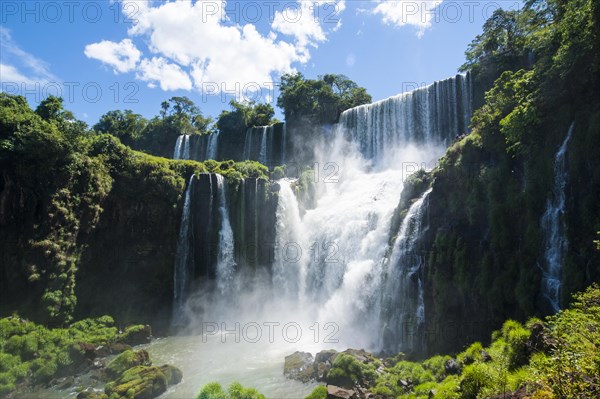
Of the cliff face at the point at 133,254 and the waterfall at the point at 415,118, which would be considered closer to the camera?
the cliff face at the point at 133,254

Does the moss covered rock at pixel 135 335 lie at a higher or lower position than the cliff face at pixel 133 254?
lower

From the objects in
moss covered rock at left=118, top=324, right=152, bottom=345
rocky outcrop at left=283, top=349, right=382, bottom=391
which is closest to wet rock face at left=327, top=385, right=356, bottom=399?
rocky outcrop at left=283, top=349, right=382, bottom=391

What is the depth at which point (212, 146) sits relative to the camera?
50.0 metres

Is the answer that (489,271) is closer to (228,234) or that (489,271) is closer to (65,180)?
(228,234)

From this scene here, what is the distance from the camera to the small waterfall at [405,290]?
1919 centimetres

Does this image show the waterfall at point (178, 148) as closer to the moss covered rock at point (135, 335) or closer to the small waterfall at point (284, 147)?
the small waterfall at point (284, 147)

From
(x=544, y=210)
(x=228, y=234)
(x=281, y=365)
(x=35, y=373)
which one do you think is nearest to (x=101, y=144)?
(x=228, y=234)

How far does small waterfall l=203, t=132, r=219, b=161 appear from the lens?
4978 cm

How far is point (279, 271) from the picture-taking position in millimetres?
28828

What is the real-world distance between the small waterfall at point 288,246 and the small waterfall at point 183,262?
268 inches

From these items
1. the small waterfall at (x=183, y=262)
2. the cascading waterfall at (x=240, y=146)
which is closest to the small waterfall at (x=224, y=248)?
the small waterfall at (x=183, y=262)

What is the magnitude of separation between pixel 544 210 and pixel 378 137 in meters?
23.7

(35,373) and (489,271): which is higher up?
(489,271)

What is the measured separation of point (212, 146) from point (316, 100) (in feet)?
50.4
